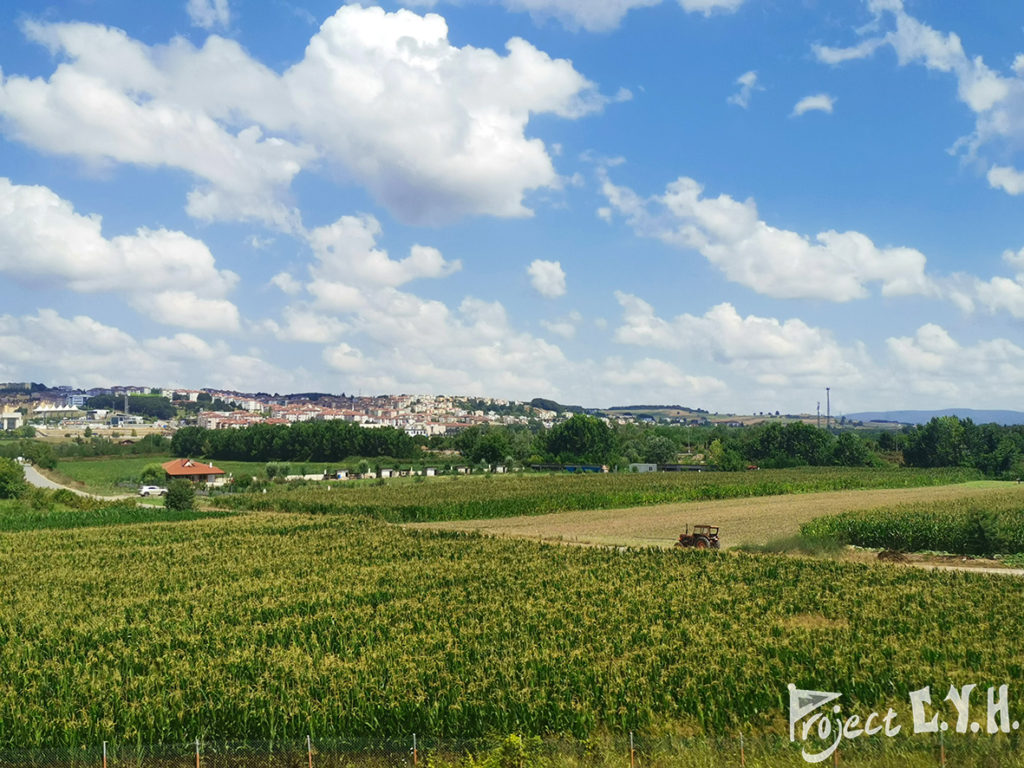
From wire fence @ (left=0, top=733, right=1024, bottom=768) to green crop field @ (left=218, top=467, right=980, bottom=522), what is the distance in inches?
1999

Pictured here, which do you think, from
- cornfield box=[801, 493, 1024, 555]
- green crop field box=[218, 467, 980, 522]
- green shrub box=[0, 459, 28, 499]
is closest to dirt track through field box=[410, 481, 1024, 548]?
green crop field box=[218, 467, 980, 522]

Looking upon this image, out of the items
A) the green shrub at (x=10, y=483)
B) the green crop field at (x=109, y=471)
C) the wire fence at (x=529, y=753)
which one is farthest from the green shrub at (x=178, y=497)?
the wire fence at (x=529, y=753)

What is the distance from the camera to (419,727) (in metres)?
16.9

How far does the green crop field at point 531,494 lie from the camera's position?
226 ft

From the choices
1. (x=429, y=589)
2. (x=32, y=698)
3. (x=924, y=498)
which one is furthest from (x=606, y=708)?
(x=924, y=498)

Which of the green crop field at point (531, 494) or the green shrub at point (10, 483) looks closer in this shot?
the green crop field at point (531, 494)

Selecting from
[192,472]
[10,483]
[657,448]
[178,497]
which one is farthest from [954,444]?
[10,483]

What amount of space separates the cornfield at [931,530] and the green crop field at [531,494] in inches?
996

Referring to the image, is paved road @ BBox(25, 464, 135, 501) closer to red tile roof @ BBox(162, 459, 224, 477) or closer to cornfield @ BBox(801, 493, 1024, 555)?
red tile roof @ BBox(162, 459, 224, 477)

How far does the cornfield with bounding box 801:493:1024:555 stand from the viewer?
42250mm

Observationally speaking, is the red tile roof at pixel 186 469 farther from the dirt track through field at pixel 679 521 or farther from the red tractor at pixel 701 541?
the red tractor at pixel 701 541

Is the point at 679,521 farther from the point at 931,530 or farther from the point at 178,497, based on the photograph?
the point at 178,497

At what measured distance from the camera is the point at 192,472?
11612cm

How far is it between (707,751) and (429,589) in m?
18.9
